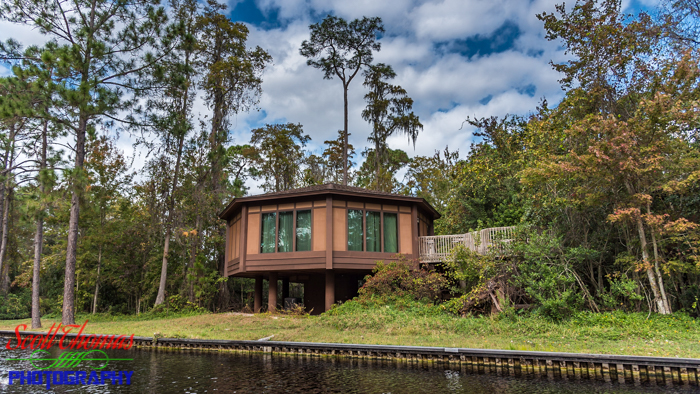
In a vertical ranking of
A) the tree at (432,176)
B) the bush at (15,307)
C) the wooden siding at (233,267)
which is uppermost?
the tree at (432,176)

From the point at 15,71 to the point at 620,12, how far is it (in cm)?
2066

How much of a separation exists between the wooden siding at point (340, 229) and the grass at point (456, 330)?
2.34m

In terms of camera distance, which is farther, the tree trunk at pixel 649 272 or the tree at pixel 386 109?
the tree at pixel 386 109

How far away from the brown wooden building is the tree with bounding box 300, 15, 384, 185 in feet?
29.9

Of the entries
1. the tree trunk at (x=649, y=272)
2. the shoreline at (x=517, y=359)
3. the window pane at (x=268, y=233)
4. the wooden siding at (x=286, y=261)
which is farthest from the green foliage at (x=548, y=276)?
the window pane at (x=268, y=233)

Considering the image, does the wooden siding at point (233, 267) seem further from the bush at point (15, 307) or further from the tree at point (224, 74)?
the bush at point (15, 307)

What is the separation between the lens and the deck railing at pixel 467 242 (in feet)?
48.8

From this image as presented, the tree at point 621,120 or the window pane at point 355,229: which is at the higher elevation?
the tree at point 621,120

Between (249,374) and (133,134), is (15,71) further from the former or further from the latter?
(249,374)

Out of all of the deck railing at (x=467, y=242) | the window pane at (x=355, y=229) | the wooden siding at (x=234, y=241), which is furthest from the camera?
the wooden siding at (x=234, y=241)

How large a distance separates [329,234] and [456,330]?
239 inches

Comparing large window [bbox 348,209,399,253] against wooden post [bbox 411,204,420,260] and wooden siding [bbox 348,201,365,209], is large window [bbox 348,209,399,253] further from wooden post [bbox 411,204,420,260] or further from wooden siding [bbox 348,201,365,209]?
wooden post [bbox 411,204,420,260]

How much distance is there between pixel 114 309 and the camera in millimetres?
25031

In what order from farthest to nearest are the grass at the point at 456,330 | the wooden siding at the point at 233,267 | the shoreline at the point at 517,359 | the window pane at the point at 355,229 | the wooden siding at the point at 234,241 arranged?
1. the wooden siding at the point at 234,241
2. the wooden siding at the point at 233,267
3. the window pane at the point at 355,229
4. the grass at the point at 456,330
5. the shoreline at the point at 517,359
